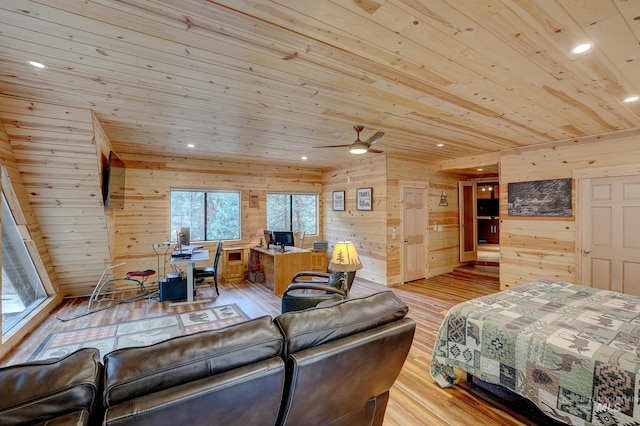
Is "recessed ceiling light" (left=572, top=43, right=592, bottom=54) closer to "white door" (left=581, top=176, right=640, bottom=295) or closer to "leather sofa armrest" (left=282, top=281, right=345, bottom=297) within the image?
"leather sofa armrest" (left=282, top=281, right=345, bottom=297)

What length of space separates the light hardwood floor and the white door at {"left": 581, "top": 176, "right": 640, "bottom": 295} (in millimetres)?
1561

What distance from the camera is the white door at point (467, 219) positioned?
7.08 metres

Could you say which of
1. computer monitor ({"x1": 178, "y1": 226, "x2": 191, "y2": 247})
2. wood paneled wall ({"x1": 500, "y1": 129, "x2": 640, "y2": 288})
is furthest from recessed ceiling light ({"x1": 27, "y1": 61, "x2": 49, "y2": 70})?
wood paneled wall ({"x1": 500, "y1": 129, "x2": 640, "y2": 288})

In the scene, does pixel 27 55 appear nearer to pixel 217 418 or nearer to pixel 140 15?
pixel 140 15

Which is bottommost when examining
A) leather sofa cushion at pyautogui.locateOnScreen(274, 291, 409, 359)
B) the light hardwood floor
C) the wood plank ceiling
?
the light hardwood floor

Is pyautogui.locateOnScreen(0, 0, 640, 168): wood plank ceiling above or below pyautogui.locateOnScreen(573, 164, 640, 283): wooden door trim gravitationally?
above

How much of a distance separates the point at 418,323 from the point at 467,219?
4624 millimetres

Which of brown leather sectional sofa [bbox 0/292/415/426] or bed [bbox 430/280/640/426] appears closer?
brown leather sectional sofa [bbox 0/292/415/426]

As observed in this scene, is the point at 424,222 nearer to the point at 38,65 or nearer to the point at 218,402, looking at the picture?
the point at 218,402

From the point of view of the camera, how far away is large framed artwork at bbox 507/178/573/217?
436 cm

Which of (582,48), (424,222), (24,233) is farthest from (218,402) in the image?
(424,222)

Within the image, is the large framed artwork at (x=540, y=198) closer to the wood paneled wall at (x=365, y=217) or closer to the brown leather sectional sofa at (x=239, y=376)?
the wood paneled wall at (x=365, y=217)

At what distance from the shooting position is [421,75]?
2.32 m

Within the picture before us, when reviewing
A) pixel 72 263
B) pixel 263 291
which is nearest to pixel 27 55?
pixel 72 263
